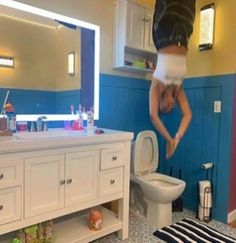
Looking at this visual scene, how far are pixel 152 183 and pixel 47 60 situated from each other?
147cm

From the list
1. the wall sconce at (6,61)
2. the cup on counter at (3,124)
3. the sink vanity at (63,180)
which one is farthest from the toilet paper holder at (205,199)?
the wall sconce at (6,61)

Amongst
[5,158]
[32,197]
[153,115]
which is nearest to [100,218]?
[32,197]

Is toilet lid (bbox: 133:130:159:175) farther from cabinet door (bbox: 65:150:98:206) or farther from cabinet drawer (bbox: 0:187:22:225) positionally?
cabinet drawer (bbox: 0:187:22:225)

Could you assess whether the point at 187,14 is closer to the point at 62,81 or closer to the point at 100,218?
the point at 62,81

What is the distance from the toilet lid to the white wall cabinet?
2.37 ft

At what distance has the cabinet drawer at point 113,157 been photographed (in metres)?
1.92

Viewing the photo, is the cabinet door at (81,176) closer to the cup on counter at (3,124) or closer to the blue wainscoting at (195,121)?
the cup on counter at (3,124)

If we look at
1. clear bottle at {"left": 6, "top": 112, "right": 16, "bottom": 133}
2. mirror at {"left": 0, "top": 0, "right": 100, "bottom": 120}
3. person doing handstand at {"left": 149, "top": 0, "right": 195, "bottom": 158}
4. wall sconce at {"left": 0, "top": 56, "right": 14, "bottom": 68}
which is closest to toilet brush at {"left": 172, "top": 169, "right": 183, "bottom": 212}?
mirror at {"left": 0, "top": 0, "right": 100, "bottom": 120}

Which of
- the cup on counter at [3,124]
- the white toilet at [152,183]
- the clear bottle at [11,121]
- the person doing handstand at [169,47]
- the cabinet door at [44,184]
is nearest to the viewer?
the person doing handstand at [169,47]

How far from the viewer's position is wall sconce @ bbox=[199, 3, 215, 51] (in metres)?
2.40

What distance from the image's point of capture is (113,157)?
197 cm

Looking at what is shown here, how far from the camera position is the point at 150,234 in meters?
2.21

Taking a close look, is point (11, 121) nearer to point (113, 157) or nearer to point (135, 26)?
point (113, 157)

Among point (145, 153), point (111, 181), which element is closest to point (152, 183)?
point (145, 153)
